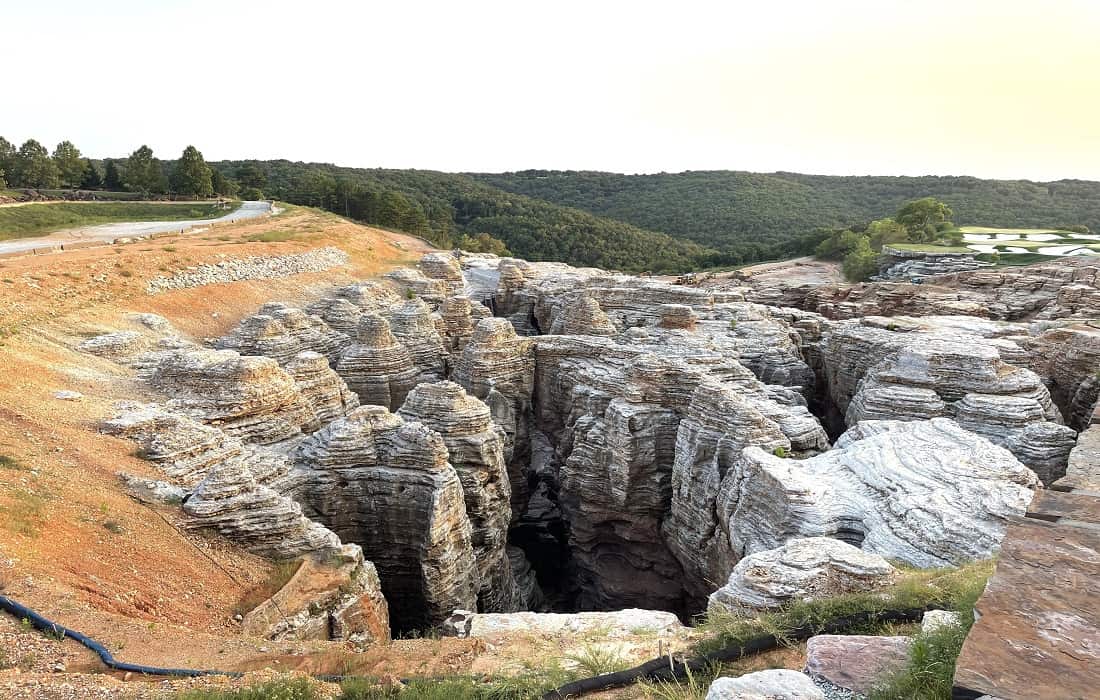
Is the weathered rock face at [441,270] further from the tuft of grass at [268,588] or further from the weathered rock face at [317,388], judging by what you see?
the tuft of grass at [268,588]

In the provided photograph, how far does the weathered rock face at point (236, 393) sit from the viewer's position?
39.5 feet

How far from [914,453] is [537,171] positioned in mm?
121007

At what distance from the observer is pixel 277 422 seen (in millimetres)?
12711

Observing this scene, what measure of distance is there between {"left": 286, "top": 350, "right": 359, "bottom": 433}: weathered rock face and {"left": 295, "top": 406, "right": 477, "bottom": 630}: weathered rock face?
1436 millimetres

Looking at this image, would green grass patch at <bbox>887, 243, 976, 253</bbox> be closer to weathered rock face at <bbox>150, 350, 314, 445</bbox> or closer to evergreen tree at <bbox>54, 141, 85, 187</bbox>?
weathered rock face at <bbox>150, 350, 314, 445</bbox>

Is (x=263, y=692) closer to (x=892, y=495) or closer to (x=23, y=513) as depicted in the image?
(x=23, y=513)

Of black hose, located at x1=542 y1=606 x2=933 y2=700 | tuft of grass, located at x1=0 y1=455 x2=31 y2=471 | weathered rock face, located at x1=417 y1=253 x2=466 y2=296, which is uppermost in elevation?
weathered rock face, located at x1=417 y1=253 x2=466 y2=296

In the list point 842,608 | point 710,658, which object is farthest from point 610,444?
point 710,658

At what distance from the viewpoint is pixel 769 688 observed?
3975 millimetres

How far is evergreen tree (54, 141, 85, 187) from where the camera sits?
48750 mm

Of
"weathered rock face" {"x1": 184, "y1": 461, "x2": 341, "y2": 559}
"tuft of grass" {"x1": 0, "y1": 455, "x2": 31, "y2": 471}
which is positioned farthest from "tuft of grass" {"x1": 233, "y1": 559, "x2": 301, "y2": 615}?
"tuft of grass" {"x1": 0, "y1": 455, "x2": 31, "y2": 471}

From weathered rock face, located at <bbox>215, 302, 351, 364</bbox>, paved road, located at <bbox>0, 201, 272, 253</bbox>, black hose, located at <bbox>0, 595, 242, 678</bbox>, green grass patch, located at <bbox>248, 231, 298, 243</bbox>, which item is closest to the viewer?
black hose, located at <bbox>0, 595, 242, 678</bbox>

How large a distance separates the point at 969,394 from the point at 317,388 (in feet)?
50.8

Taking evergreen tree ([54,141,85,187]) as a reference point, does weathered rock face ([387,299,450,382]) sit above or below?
below
